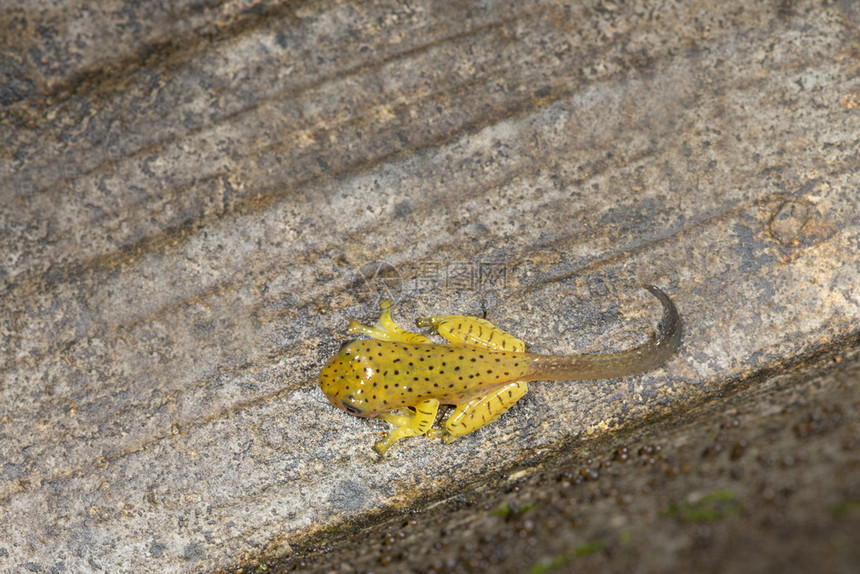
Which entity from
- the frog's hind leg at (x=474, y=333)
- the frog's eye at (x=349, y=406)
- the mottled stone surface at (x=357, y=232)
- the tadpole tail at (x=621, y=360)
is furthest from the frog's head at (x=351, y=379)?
Result: the tadpole tail at (x=621, y=360)

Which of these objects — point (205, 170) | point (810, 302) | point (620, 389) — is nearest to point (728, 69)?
point (810, 302)

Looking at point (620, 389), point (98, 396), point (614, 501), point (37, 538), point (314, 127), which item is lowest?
point (37, 538)

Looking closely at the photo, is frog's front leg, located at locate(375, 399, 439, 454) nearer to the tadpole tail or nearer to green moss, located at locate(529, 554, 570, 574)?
the tadpole tail

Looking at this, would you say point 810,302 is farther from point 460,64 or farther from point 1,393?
point 1,393

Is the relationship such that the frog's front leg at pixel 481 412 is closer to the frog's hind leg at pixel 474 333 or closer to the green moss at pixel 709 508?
the frog's hind leg at pixel 474 333

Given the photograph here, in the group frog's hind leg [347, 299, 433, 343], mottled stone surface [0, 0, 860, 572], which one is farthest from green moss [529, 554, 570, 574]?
frog's hind leg [347, 299, 433, 343]

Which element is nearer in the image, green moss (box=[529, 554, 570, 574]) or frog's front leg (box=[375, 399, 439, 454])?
green moss (box=[529, 554, 570, 574])

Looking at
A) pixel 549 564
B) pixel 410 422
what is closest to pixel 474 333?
pixel 410 422
